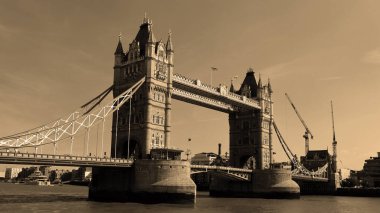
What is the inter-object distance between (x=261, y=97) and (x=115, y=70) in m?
46.8

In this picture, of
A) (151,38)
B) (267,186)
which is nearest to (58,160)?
(151,38)

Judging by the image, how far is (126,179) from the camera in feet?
240

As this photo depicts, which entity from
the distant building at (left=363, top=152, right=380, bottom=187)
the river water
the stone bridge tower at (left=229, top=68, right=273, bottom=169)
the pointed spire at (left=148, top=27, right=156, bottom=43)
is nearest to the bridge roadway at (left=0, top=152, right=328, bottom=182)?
the river water

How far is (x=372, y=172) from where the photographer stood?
182 meters

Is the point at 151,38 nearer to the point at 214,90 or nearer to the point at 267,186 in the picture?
the point at 214,90

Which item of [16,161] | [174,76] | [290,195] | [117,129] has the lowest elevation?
[290,195]

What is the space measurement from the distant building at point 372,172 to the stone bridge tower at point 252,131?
72.4 m

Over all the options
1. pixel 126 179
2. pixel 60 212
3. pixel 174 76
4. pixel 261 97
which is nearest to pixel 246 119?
pixel 261 97

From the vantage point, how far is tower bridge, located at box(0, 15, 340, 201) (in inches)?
2741

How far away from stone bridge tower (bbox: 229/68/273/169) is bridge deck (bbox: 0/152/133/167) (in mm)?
53945

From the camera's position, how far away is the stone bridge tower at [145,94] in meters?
81.1

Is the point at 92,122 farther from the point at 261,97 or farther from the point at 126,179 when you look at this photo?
the point at 261,97

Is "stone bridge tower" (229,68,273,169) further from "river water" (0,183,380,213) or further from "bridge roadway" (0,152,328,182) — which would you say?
"bridge roadway" (0,152,328,182)

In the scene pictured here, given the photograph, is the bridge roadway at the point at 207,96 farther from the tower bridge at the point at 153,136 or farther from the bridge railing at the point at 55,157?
the bridge railing at the point at 55,157
